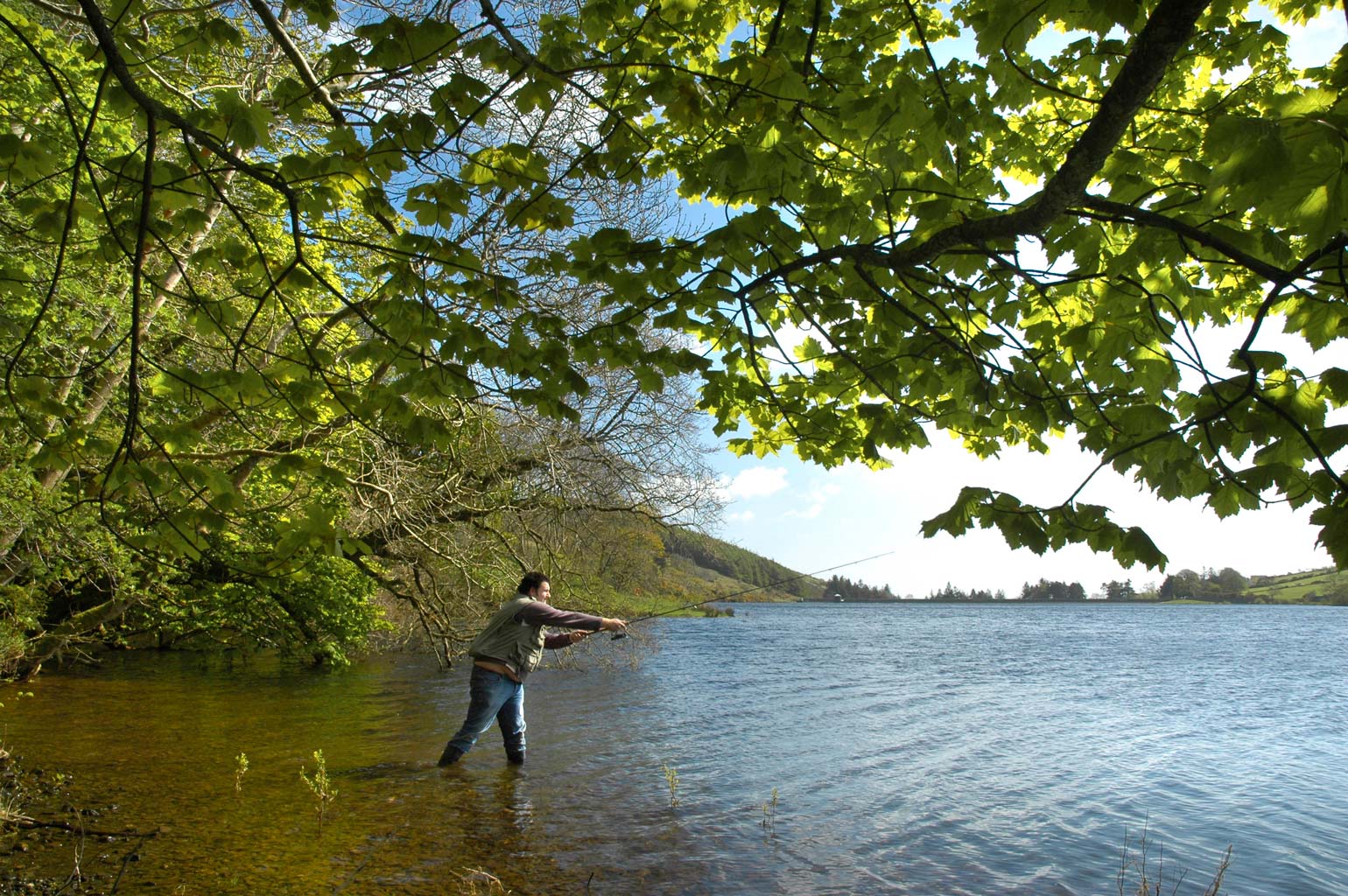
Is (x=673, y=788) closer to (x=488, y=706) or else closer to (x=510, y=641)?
(x=488, y=706)

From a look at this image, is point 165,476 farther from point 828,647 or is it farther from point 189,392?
point 828,647

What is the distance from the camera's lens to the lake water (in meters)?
6.18

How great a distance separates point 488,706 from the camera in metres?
8.40

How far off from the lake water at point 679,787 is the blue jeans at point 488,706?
45 cm

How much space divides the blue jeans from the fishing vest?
0.58 ft

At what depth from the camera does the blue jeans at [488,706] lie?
27.5 feet

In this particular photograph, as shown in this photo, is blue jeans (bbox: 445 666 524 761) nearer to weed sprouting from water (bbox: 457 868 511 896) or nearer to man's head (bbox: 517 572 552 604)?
man's head (bbox: 517 572 552 604)

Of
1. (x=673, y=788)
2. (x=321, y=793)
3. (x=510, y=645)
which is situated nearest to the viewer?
(x=321, y=793)

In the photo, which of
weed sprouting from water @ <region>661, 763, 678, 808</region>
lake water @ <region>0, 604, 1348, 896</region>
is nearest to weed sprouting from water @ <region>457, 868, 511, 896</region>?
lake water @ <region>0, 604, 1348, 896</region>

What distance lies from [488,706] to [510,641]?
2.33ft

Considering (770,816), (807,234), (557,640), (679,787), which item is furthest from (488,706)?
(807,234)

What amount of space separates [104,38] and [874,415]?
4245mm

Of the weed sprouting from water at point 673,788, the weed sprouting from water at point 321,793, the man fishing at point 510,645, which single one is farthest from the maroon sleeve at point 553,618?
the weed sprouting from water at point 321,793

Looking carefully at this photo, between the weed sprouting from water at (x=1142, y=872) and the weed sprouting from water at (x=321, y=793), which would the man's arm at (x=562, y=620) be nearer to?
the weed sprouting from water at (x=321, y=793)
